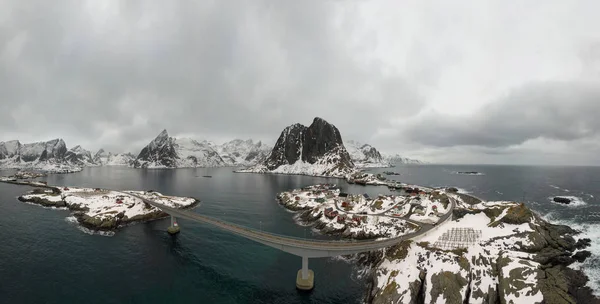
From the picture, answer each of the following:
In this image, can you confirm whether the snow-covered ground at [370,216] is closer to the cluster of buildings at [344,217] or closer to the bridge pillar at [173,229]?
the cluster of buildings at [344,217]

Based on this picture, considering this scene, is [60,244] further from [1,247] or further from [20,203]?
[20,203]

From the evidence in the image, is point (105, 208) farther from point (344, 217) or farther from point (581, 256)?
point (581, 256)

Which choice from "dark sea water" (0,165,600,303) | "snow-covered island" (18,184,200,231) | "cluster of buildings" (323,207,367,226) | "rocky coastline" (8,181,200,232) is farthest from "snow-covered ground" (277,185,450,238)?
"snow-covered island" (18,184,200,231)

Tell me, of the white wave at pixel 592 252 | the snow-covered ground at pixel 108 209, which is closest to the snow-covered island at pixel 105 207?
the snow-covered ground at pixel 108 209

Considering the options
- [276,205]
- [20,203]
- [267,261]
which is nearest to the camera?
[267,261]

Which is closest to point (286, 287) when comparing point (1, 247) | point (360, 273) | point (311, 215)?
point (360, 273)

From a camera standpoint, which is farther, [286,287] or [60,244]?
[60,244]

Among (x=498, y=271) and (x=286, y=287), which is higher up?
(x=498, y=271)

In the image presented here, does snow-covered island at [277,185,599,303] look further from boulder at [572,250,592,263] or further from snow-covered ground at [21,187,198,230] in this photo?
snow-covered ground at [21,187,198,230]
